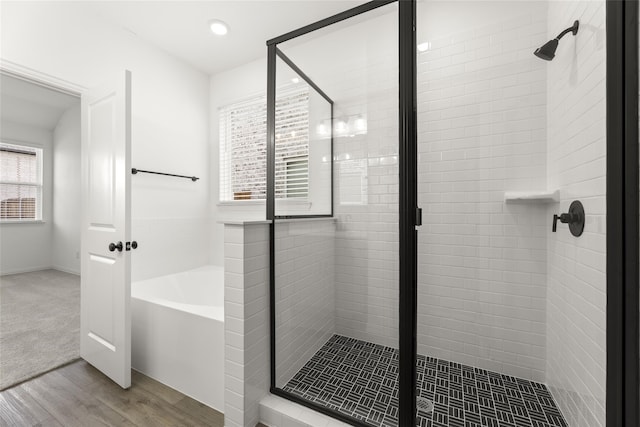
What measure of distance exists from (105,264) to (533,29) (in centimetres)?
287

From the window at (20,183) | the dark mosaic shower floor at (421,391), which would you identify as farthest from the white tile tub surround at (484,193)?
the window at (20,183)

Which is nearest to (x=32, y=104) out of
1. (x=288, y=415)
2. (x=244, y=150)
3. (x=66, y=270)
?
(x=66, y=270)

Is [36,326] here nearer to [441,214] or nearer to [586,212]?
[441,214]

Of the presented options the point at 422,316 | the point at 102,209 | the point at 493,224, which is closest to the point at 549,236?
the point at 493,224

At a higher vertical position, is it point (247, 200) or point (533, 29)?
point (533, 29)

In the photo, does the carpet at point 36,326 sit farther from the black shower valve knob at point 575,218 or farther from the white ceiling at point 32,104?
the black shower valve knob at point 575,218

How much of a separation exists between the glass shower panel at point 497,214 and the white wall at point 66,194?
17.2ft

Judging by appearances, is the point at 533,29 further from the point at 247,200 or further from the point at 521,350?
the point at 247,200

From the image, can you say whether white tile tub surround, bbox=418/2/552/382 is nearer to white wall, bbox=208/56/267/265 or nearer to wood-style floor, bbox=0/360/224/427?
wood-style floor, bbox=0/360/224/427

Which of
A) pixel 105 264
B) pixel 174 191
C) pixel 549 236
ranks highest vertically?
pixel 174 191

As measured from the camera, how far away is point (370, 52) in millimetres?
1259

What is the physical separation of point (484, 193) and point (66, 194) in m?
5.88

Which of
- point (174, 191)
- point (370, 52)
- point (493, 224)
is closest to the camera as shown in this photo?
point (370, 52)

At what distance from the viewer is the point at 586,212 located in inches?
42.7
